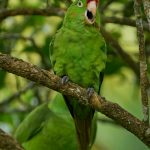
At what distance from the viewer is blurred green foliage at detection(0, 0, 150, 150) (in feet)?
11.6

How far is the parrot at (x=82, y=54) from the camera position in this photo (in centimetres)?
258

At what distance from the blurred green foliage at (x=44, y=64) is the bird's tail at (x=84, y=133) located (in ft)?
2.30

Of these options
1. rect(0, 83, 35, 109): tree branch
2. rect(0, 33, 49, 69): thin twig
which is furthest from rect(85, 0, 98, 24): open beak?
rect(0, 83, 35, 109): tree branch

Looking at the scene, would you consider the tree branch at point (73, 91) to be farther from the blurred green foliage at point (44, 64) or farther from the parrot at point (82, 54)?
the blurred green foliage at point (44, 64)

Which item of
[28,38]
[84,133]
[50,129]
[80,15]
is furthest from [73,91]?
[28,38]

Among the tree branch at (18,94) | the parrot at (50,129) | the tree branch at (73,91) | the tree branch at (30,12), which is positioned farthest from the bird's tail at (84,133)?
the tree branch at (18,94)

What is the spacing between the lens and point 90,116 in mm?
2693

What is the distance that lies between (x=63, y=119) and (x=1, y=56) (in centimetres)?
113

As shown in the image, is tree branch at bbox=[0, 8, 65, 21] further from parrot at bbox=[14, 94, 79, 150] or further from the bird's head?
parrot at bbox=[14, 94, 79, 150]

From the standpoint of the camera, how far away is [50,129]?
306cm

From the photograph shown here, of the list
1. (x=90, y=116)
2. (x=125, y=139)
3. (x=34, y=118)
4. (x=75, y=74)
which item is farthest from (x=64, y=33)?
(x=125, y=139)

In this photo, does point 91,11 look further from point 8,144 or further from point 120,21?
point 8,144

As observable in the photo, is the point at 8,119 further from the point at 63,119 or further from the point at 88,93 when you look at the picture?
Result: the point at 88,93

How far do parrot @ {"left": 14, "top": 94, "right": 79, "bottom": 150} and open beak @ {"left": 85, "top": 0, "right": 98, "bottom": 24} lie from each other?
0.57m
